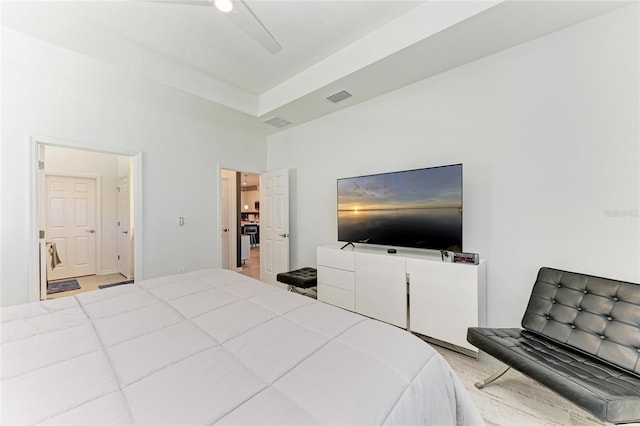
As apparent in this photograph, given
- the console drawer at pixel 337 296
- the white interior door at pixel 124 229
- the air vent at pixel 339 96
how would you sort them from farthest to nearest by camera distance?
the white interior door at pixel 124 229 → the air vent at pixel 339 96 → the console drawer at pixel 337 296

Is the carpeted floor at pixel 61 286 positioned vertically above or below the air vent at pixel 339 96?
below

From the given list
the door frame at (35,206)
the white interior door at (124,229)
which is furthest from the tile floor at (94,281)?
the door frame at (35,206)

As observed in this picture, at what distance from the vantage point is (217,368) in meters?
0.89

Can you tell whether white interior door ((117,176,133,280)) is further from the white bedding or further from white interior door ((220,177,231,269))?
the white bedding

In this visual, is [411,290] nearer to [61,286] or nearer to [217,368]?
[217,368]

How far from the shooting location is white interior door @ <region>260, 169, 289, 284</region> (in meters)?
4.15

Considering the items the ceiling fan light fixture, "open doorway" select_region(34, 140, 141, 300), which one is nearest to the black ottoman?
the ceiling fan light fixture

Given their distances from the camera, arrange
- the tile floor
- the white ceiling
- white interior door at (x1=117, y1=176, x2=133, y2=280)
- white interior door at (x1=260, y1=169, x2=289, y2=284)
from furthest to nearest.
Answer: white interior door at (x1=117, y1=176, x2=133, y2=280)
white interior door at (x1=260, y1=169, x2=289, y2=284)
the tile floor
the white ceiling

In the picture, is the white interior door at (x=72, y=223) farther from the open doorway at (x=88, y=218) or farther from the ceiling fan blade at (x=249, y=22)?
the ceiling fan blade at (x=249, y=22)

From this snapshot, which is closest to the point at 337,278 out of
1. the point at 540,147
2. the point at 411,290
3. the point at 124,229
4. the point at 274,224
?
the point at 411,290

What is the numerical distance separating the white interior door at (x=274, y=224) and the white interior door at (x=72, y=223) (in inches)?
134

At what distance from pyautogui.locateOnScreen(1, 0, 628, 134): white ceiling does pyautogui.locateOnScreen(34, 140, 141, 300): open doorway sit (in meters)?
2.25

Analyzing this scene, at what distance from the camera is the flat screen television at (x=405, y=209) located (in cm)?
236

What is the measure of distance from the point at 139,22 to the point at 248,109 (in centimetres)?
146
